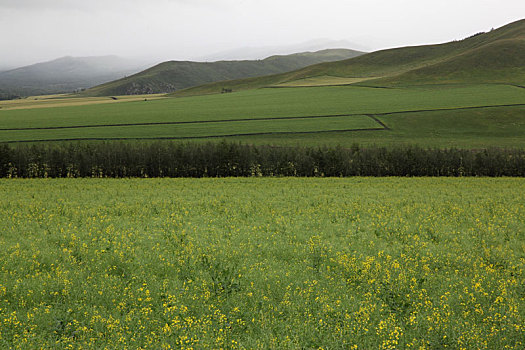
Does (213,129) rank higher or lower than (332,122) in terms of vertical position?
higher

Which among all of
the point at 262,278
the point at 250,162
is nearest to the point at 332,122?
the point at 250,162

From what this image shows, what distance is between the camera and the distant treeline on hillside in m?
48.5

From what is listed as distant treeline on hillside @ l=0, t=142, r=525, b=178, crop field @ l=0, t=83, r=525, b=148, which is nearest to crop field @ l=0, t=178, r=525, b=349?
distant treeline on hillside @ l=0, t=142, r=525, b=178

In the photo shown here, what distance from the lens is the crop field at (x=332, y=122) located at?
76812mm

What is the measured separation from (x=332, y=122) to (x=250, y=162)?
4475cm

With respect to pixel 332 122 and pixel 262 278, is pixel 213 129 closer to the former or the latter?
pixel 332 122

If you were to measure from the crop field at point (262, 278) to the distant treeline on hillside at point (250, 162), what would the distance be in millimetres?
29496

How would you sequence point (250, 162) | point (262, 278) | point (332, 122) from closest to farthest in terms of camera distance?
point (262, 278), point (250, 162), point (332, 122)

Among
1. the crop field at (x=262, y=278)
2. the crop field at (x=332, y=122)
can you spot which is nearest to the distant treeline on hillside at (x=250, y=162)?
the crop field at (x=332, y=122)

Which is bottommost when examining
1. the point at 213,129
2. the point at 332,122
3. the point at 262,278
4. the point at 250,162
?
the point at 250,162

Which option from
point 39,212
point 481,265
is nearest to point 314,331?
point 481,265

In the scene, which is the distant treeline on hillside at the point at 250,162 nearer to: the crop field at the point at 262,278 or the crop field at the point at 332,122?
the crop field at the point at 332,122

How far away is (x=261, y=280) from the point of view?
1074 centimetres

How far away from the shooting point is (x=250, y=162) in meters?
50.4
